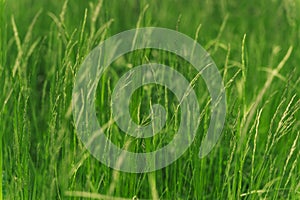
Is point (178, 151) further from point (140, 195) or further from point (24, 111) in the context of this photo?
point (24, 111)

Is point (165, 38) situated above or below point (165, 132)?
above

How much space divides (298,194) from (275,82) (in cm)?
66

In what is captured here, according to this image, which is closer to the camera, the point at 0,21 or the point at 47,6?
the point at 0,21

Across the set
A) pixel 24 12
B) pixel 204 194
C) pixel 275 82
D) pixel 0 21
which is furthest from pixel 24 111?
pixel 24 12

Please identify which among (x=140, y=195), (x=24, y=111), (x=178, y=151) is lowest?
(x=140, y=195)

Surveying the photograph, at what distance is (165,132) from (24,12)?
1.48 meters

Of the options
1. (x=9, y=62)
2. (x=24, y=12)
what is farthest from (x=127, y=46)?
(x=24, y=12)

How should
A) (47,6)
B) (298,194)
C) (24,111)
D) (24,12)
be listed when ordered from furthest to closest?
1. (47,6)
2. (24,12)
3. (298,194)
4. (24,111)

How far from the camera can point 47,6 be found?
323 cm

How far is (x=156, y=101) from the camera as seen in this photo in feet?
7.37

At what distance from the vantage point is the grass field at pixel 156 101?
171 cm

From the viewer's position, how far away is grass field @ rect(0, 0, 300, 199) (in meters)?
1.71

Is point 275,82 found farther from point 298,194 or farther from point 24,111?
point 24,111

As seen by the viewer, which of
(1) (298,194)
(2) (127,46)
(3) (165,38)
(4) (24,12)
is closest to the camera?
(1) (298,194)
